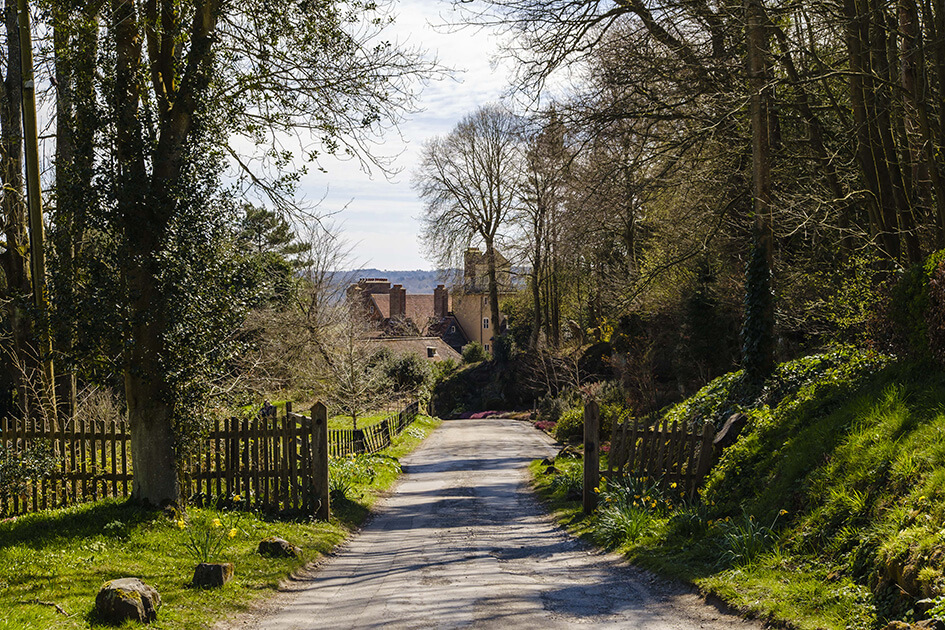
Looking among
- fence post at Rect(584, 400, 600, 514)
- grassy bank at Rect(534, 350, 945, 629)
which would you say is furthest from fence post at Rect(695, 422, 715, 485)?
fence post at Rect(584, 400, 600, 514)

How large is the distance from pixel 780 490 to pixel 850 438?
3.41ft

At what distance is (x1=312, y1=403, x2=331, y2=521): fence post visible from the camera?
12594 mm

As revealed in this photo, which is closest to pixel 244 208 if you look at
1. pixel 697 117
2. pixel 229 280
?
pixel 229 280

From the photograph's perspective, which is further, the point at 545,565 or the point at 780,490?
the point at 545,565

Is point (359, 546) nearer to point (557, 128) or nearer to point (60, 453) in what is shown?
point (60, 453)

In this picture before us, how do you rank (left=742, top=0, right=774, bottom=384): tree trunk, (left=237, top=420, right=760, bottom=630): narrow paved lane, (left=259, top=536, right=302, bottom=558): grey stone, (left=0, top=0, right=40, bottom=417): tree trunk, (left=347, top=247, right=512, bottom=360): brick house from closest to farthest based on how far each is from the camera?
1. (left=237, top=420, right=760, bottom=630): narrow paved lane
2. (left=259, top=536, right=302, bottom=558): grey stone
3. (left=742, top=0, right=774, bottom=384): tree trunk
4. (left=0, top=0, right=40, bottom=417): tree trunk
5. (left=347, top=247, right=512, bottom=360): brick house

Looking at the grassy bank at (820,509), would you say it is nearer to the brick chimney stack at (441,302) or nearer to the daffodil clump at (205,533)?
the daffodil clump at (205,533)

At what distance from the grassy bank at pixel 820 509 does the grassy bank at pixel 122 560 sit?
483 cm

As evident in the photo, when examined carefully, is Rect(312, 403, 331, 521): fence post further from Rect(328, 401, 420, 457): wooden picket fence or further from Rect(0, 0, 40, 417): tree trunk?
Rect(328, 401, 420, 457): wooden picket fence

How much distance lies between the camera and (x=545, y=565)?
32.5 ft

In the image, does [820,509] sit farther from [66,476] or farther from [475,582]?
[66,476]

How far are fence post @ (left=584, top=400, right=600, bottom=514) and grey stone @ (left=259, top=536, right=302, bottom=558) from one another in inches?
205

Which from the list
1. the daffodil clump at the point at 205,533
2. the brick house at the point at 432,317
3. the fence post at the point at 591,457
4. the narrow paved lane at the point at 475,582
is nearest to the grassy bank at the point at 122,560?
the daffodil clump at the point at 205,533

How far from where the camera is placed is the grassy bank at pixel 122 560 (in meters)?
6.94
